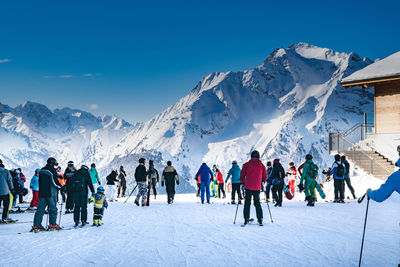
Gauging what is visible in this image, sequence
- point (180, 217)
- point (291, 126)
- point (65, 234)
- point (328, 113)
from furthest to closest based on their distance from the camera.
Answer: point (291, 126), point (328, 113), point (180, 217), point (65, 234)

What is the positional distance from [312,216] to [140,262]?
21.7 ft

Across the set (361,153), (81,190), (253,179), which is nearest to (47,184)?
(81,190)

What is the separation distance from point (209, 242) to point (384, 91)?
69.3 feet

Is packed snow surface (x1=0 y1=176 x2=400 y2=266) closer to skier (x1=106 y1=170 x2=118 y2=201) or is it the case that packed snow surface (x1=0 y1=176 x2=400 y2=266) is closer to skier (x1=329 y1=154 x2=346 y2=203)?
skier (x1=329 y1=154 x2=346 y2=203)

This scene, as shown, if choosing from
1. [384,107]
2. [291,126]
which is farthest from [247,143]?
[384,107]

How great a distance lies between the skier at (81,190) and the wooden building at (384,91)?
63.3ft

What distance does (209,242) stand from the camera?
7449 millimetres

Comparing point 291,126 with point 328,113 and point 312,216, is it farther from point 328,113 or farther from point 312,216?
point 312,216

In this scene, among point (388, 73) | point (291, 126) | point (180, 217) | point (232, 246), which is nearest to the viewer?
point (232, 246)

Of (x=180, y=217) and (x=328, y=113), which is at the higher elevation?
(x=328, y=113)

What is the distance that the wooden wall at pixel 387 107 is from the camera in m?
23.9

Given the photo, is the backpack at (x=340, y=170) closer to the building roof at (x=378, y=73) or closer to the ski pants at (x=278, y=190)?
the ski pants at (x=278, y=190)

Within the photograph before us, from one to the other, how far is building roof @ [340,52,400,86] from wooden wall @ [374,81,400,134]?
3.20ft

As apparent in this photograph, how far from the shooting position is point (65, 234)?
8742 millimetres
